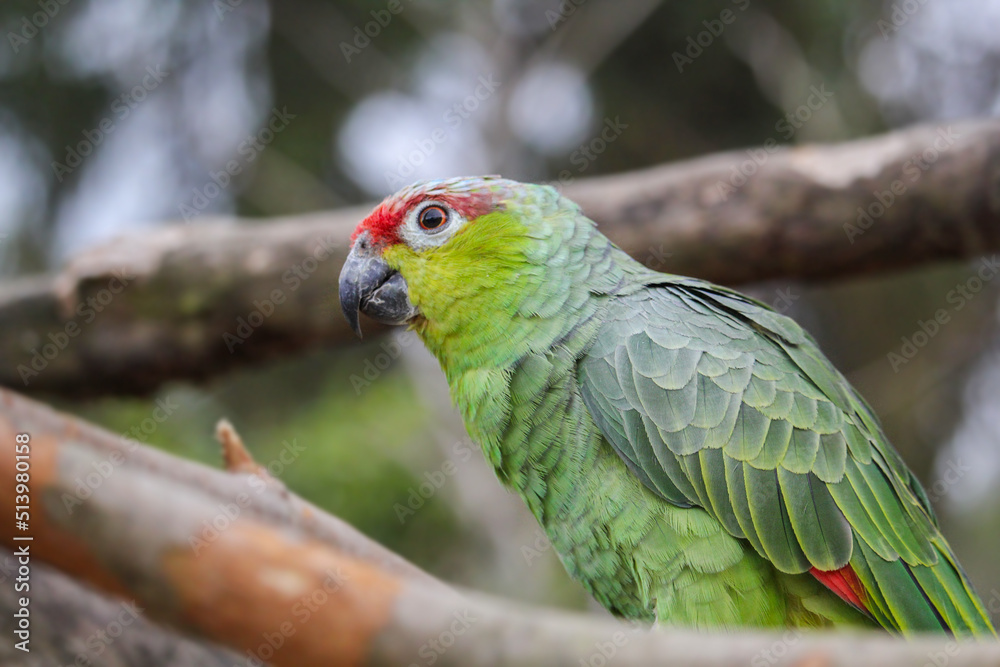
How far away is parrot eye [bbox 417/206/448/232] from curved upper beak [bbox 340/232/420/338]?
0.59 feet

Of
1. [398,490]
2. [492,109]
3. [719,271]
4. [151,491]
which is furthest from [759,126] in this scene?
[151,491]

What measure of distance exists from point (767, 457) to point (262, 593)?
4.91 ft

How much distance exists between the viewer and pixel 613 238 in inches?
164

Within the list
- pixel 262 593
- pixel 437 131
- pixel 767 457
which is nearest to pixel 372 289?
pixel 767 457

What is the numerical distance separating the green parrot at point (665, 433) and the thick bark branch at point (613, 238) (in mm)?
1720

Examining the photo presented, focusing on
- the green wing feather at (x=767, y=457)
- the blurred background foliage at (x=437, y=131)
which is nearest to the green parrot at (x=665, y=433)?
the green wing feather at (x=767, y=457)

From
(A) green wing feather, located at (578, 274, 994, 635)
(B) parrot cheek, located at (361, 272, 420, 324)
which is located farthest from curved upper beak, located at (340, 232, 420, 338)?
(A) green wing feather, located at (578, 274, 994, 635)

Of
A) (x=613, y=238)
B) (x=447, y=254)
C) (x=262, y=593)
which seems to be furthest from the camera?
(x=613, y=238)

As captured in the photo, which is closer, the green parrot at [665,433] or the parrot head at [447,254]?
the green parrot at [665,433]

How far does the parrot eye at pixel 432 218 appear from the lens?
2467mm

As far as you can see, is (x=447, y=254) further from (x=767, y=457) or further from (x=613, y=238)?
(x=613, y=238)

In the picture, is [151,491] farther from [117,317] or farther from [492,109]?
[492,109]

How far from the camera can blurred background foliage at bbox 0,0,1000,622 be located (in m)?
6.47

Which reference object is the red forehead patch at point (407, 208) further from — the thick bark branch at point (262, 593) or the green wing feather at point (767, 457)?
the thick bark branch at point (262, 593)
